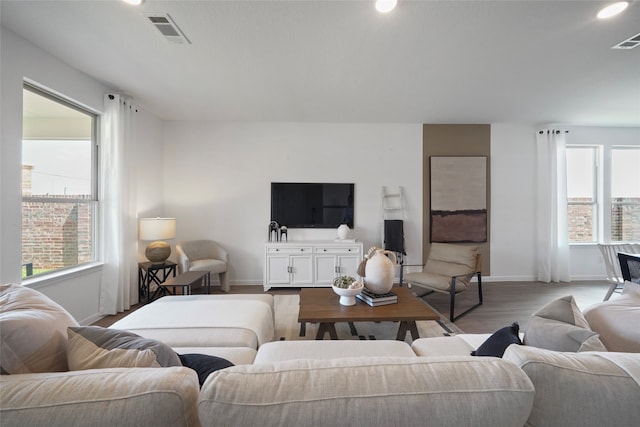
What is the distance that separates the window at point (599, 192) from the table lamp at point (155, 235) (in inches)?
254

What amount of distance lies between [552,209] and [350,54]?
4.32 metres

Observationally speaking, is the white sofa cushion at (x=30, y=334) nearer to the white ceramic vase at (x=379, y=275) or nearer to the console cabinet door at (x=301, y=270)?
the white ceramic vase at (x=379, y=275)

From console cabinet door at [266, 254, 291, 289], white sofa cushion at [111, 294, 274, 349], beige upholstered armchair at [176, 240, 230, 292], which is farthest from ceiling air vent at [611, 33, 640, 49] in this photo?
beige upholstered armchair at [176, 240, 230, 292]

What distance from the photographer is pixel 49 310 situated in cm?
106

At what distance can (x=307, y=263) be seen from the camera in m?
3.90

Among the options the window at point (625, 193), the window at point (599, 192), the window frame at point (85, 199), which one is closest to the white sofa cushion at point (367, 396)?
the window frame at point (85, 199)

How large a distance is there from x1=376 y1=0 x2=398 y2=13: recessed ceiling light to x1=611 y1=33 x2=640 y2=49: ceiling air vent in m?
2.11

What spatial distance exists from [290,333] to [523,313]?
2711 mm

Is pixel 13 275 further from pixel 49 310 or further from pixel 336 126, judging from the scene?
pixel 336 126

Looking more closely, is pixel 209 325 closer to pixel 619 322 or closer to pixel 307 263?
pixel 619 322

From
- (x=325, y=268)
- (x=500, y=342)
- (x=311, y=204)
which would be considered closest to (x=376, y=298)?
(x=500, y=342)

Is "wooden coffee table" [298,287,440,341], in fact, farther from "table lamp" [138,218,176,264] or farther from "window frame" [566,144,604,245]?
"window frame" [566,144,604,245]

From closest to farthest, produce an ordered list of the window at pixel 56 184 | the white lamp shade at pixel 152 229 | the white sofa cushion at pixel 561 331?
the white sofa cushion at pixel 561 331 → the window at pixel 56 184 → the white lamp shade at pixel 152 229

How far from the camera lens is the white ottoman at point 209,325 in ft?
4.88
